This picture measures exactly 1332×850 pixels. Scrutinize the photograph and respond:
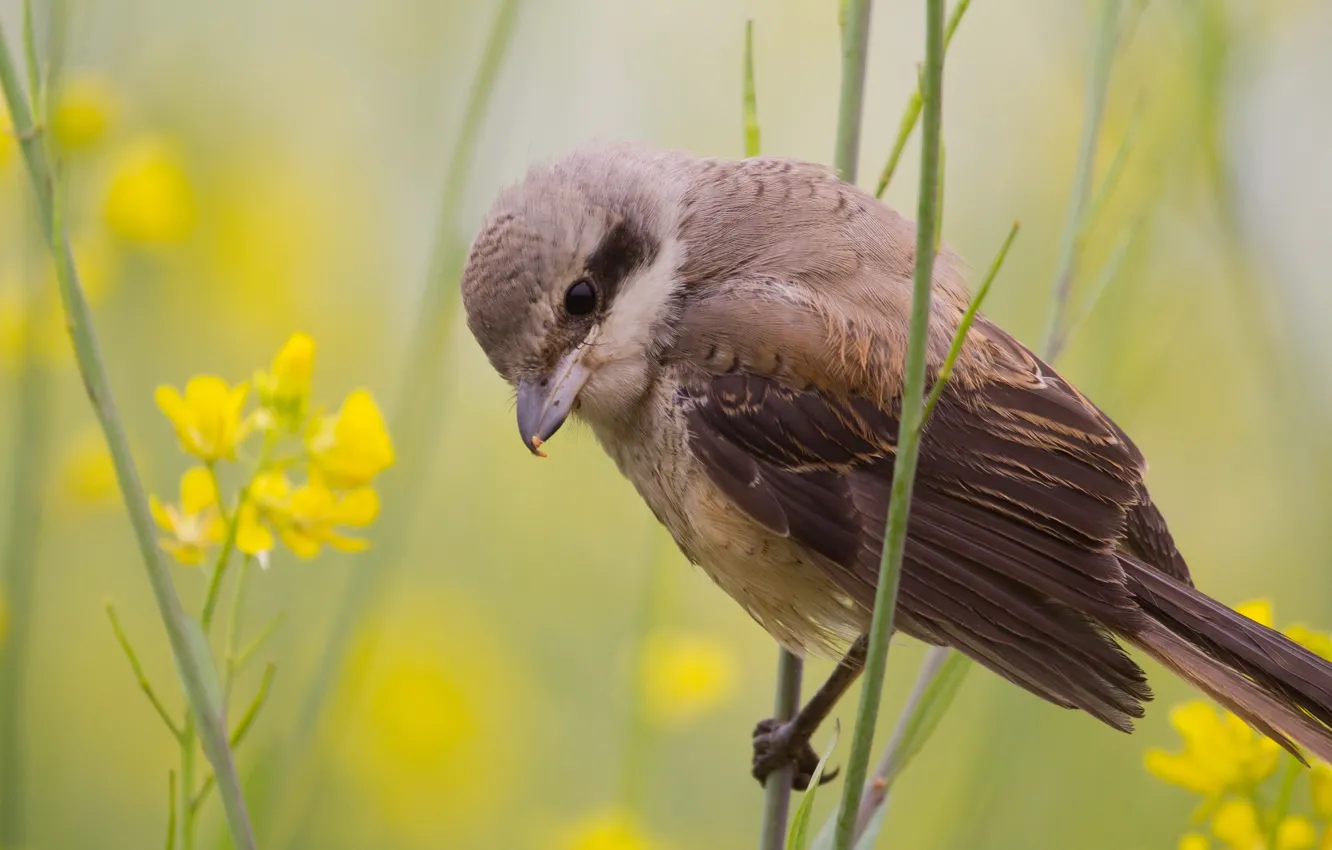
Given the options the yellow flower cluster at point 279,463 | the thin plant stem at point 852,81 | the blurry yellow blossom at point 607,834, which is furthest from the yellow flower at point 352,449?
the blurry yellow blossom at point 607,834

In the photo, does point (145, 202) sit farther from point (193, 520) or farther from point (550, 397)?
Answer: point (193, 520)

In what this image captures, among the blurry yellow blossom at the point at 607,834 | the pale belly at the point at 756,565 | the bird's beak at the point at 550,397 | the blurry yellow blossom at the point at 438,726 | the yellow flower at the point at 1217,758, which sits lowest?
the blurry yellow blossom at the point at 438,726

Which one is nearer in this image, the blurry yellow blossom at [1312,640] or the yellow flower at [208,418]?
the yellow flower at [208,418]

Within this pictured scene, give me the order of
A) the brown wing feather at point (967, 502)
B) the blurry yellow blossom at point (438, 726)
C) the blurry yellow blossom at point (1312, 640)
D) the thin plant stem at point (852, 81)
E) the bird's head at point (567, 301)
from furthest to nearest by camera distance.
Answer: the blurry yellow blossom at point (438, 726), the bird's head at point (567, 301), the brown wing feather at point (967, 502), the blurry yellow blossom at point (1312, 640), the thin plant stem at point (852, 81)

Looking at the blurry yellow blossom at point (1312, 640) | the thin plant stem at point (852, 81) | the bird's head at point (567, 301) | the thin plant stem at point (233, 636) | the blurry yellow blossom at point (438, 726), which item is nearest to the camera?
the thin plant stem at point (233, 636)

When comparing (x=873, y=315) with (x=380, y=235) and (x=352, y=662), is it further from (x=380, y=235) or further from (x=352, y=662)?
(x=380, y=235)

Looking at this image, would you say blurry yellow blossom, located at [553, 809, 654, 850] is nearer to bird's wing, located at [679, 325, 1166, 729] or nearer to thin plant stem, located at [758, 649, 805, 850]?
thin plant stem, located at [758, 649, 805, 850]

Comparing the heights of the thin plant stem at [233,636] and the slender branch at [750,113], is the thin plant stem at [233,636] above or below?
below

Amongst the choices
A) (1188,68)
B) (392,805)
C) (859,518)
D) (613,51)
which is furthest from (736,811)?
(1188,68)

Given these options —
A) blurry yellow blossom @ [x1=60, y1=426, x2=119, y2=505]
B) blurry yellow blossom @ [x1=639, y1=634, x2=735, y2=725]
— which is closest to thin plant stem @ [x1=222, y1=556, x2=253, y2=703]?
blurry yellow blossom @ [x1=60, y1=426, x2=119, y2=505]

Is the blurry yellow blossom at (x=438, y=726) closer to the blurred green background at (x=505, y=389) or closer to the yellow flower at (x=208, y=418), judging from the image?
the blurred green background at (x=505, y=389)

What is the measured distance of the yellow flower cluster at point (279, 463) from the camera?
1376mm

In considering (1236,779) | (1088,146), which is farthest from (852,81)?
(1236,779)

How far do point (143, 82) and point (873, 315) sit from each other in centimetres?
220
